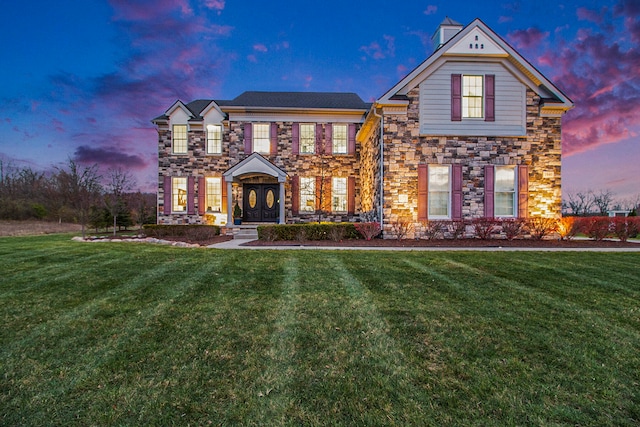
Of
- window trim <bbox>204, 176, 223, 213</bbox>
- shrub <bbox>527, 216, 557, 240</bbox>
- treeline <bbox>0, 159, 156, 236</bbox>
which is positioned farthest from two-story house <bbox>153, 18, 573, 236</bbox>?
treeline <bbox>0, 159, 156, 236</bbox>

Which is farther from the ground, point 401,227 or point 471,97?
point 471,97

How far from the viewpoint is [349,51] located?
78.6 ft

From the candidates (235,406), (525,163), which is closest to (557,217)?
(525,163)

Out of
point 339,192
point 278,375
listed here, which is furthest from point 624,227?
point 278,375

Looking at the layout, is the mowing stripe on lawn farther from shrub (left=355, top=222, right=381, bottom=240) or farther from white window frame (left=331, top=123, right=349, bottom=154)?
white window frame (left=331, top=123, right=349, bottom=154)

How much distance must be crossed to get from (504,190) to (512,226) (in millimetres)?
1638

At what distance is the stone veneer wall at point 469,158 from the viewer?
36.5 ft

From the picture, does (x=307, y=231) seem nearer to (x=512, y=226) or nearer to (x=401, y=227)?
(x=401, y=227)

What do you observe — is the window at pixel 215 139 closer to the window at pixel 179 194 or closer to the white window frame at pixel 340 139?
the window at pixel 179 194

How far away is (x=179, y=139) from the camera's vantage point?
15.6 m

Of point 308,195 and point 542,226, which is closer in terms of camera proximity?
point 542,226

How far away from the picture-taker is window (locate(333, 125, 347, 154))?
49.2 feet

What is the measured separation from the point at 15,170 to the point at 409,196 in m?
39.4

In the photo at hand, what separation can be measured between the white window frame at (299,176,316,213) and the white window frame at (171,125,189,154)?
6.80 meters
